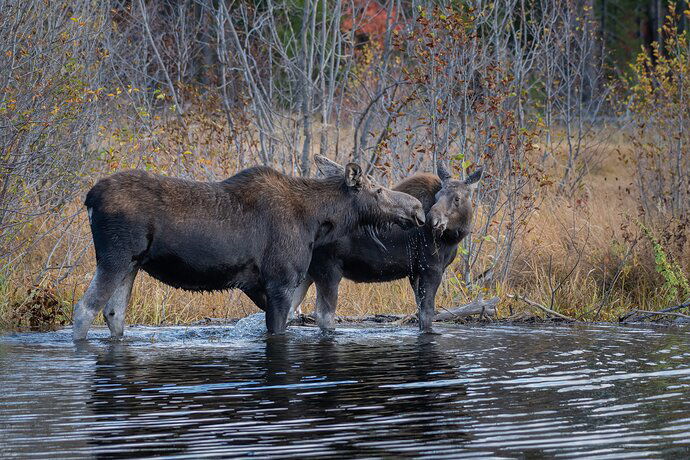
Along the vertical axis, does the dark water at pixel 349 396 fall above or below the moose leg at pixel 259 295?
below

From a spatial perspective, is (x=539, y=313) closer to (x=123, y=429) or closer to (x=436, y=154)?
(x=436, y=154)

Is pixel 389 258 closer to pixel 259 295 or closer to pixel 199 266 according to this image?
pixel 259 295

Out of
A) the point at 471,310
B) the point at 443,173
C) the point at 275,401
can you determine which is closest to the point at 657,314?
the point at 471,310

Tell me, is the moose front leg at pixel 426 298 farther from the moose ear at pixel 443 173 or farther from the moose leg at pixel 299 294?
the moose leg at pixel 299 294

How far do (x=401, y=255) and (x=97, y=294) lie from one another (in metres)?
3.18

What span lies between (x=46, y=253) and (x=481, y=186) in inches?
219

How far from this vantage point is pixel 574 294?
41.9ft

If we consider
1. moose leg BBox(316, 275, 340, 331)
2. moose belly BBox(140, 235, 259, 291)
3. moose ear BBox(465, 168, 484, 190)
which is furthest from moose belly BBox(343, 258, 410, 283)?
moose belly BBox(140, 235, 259, 291)

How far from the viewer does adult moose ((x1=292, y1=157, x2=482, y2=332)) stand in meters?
11.2

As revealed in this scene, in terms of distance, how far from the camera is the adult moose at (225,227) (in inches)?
395

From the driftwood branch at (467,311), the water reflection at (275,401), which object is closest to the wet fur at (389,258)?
the driftwood branch at (467,311)

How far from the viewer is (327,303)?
1119cm

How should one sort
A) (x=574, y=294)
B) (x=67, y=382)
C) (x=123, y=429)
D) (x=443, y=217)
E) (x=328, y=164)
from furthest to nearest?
(x=574, y=294) < (x=328, y=164) < (x=443, y=217) < (x=67, y=382) < (x=123, y=429)

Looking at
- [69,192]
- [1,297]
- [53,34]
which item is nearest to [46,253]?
[69,192]
